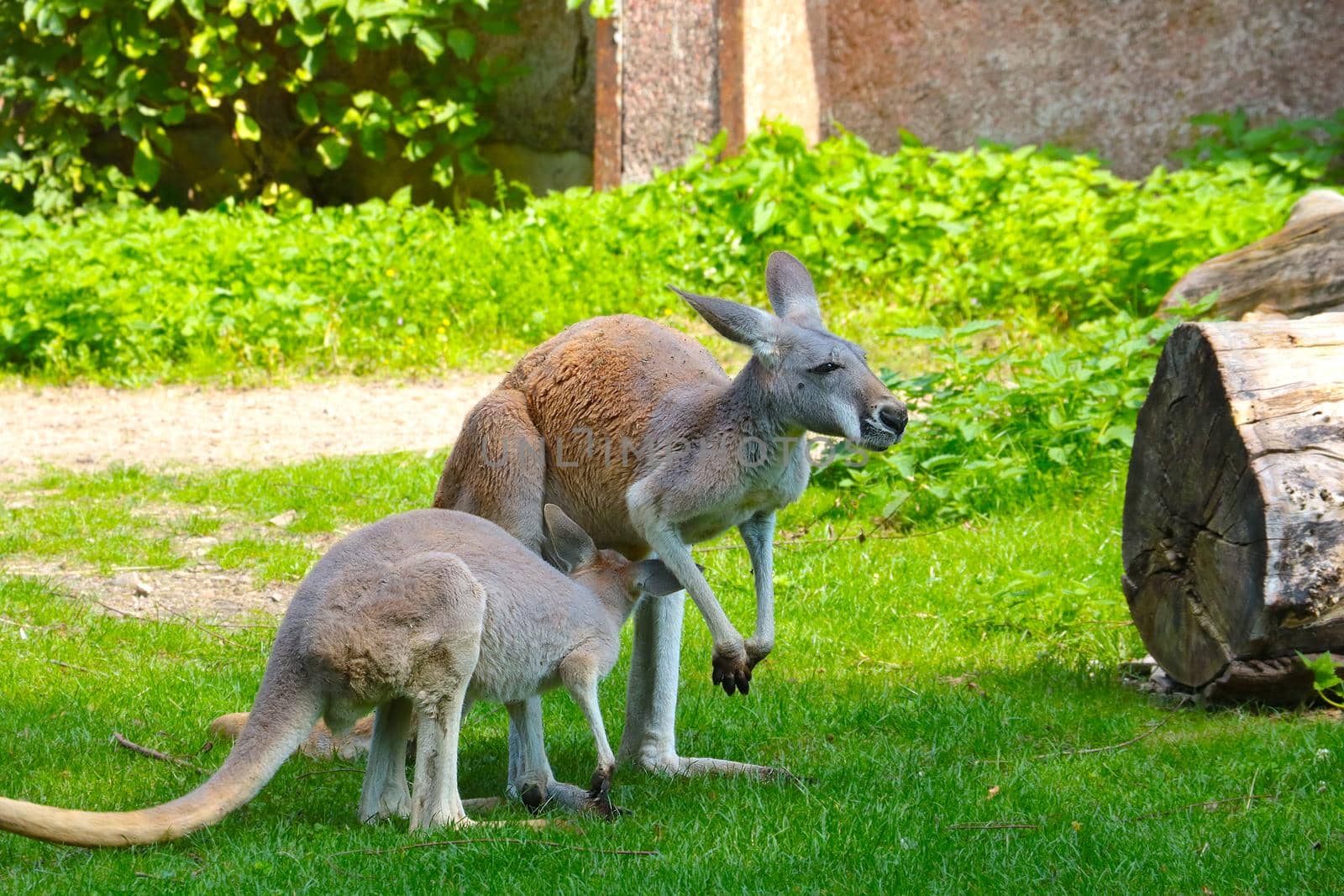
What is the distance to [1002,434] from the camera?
7145mm

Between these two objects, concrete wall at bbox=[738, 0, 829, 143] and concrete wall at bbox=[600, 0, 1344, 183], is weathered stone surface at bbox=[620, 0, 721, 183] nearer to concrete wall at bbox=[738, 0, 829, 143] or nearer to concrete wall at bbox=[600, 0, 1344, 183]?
concrete wall at bbox=[600, 0, 1344, 183]

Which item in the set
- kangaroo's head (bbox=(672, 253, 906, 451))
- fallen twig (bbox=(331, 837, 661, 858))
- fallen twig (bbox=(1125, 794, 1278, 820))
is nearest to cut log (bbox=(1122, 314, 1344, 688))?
fallen twig (bbox=(1125, 794, 1278, 820))

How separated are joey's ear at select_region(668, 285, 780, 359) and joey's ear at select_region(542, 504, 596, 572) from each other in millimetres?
685

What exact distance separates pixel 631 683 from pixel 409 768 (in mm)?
707

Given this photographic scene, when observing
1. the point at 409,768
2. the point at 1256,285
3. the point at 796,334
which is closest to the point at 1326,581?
the point at 796,334

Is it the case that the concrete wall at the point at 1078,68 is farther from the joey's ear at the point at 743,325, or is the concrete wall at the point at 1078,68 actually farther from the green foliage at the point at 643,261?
the joey's ear at the point at 743,325

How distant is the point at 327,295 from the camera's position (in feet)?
33.1

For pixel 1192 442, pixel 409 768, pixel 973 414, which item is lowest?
pixel 409 768

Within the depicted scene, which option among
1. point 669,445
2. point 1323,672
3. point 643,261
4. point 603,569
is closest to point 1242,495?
point 1323,672

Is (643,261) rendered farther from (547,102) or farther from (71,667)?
(71,667)

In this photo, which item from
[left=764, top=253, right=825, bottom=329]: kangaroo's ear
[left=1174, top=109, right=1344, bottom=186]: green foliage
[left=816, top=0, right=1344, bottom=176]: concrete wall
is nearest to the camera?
[left=764, top=253, right=825, bottom=329]: kangaroo's ear

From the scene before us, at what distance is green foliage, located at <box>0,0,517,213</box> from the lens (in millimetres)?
12297

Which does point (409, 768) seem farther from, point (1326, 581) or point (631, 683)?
point (1326, 581)

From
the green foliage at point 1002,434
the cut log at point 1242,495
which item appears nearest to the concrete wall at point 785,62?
the green foliage at point 1002,434
